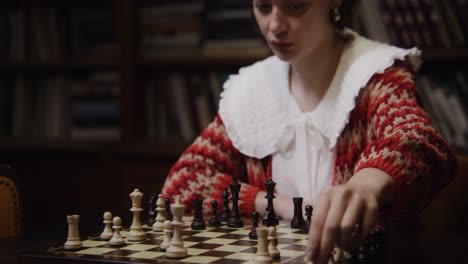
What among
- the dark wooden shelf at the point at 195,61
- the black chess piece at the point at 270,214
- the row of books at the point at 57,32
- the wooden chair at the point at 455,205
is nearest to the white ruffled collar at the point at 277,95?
the wooden chair at the point at 455,205

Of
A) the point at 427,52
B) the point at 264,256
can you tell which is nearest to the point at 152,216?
the point at 264,256

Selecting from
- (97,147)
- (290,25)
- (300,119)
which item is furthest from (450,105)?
(97,147)

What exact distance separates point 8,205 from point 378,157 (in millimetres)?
869

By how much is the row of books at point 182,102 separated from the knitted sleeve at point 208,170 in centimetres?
120

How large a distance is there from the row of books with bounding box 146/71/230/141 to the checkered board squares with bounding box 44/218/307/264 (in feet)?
6.22

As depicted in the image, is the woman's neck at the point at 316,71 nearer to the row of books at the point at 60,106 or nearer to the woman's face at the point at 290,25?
the woman's face at the point at 290,25

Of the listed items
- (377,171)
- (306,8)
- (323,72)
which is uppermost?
A: (306,8)

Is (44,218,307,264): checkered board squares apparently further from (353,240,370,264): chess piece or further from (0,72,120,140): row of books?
(0,72,120,140): row of books

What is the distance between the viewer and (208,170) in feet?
6.91

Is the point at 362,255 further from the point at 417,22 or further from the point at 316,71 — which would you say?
the point at 417,22

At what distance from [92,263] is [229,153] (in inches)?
38.1

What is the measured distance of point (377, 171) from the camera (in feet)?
4.89

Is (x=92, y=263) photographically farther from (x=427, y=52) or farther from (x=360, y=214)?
(x=427, y=52)

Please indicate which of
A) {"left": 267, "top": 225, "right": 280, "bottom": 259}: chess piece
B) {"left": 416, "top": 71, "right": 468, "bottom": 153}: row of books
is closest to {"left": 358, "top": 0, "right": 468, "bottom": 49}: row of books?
{"left": 416, "top": 71, "right": 468, "bottom": 153}: row of books
